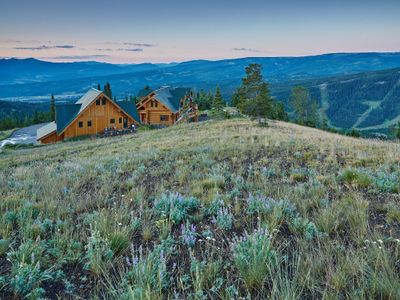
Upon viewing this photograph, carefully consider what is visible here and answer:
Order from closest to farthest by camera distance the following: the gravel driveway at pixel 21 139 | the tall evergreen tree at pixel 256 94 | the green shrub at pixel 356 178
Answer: the green shrub at pixel 356 178
the tall evergreen tree at pixel 256 94
the gravel driveway at pixel 21 139

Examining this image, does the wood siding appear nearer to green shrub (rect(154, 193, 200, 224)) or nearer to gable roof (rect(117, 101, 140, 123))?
gable roof (rect(117, 101, 140, 123))

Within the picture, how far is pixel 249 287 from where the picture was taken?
2701mm

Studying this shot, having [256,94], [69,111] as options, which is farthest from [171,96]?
[256,94]

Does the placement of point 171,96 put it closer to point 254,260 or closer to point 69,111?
point 69,111

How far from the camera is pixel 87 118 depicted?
44062 mm

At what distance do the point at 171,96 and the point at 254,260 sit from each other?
183 feet

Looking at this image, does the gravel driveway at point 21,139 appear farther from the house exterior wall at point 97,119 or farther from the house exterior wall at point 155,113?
the house exterior wall at point 155,113

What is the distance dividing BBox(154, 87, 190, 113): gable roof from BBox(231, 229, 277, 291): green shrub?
51.1 meters

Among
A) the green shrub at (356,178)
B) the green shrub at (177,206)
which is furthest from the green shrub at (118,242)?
the green shrub at (356,178)

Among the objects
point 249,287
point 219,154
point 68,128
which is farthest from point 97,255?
point 68,128

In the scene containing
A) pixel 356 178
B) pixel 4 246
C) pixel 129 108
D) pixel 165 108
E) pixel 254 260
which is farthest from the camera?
pixel 165 108

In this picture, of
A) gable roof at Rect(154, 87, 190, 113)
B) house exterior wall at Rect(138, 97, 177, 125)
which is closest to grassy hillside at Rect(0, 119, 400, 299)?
house exterior wall at Rect(138, 97, 177, 125)

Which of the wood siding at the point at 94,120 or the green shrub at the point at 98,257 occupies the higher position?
the green shrub at the point at 98,257

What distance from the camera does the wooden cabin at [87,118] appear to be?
140 feet
